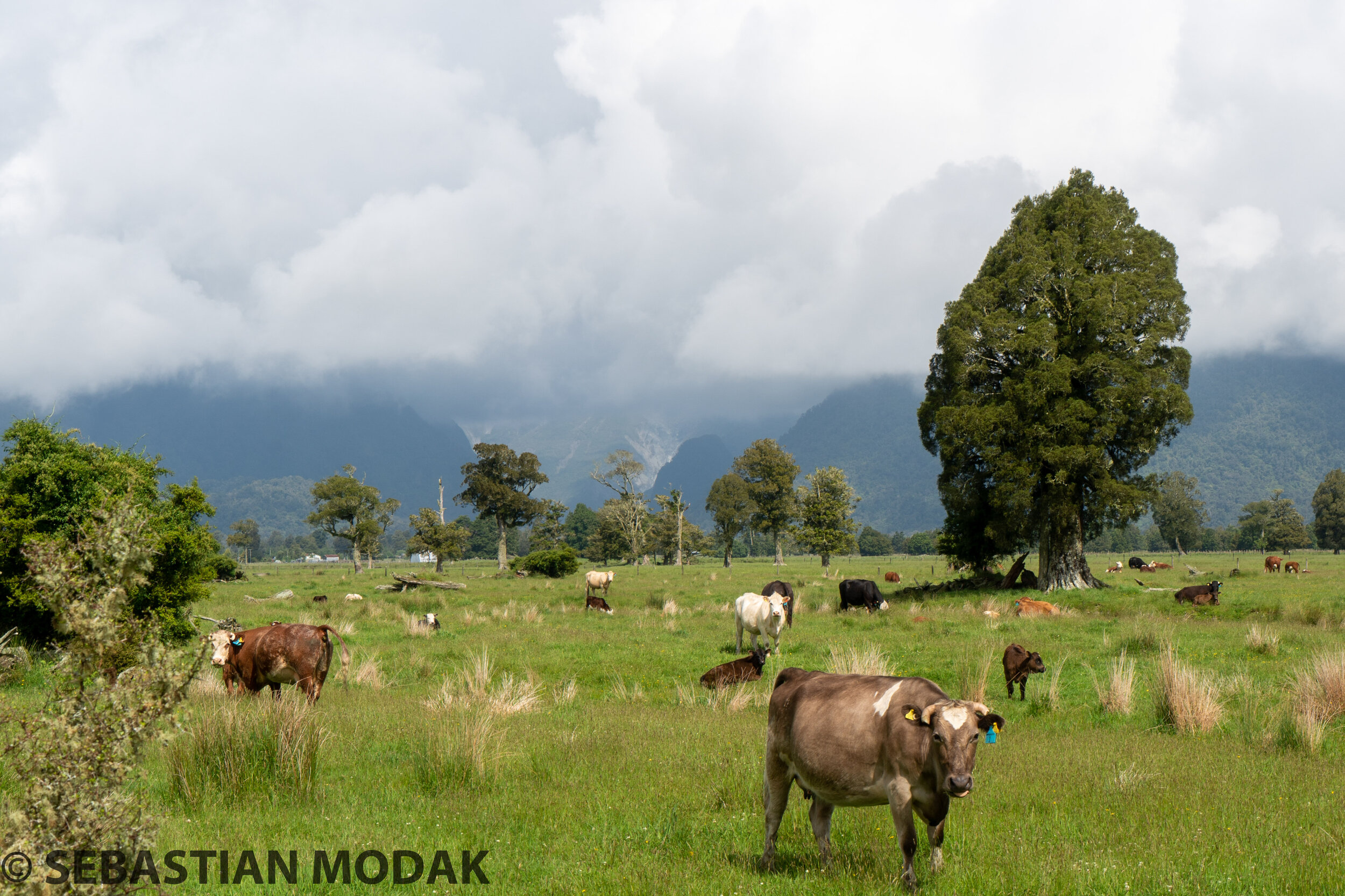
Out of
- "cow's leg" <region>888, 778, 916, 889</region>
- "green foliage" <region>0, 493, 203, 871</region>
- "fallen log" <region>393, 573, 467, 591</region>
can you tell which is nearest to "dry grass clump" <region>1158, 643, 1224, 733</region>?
"cow's leg" <region>888, 778, 916, 889</region>

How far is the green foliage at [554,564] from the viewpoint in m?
57.2

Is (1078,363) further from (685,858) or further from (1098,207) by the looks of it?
(685,858)

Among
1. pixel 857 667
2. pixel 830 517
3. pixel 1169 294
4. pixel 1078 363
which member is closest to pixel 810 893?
Result: pixel 857 667

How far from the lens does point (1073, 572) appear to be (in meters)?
31.8

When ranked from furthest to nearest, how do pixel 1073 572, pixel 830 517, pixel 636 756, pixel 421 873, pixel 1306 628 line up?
1. pixel 830 517
2. pixel 1073 572
3. pixel 1306 628
4. pixel 636 756
5. pixel 421 873

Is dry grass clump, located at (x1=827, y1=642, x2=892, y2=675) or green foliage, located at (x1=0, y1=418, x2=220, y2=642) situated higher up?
green foliage, located at (x1=0, y1=418, x2=220, y2=642)

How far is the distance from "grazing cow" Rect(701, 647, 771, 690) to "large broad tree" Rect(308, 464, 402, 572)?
6621 centimetres

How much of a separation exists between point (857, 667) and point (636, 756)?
5527mm

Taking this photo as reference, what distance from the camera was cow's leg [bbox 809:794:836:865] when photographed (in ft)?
19.7

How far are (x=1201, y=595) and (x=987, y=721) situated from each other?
28007 mm

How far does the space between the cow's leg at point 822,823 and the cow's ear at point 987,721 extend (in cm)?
149

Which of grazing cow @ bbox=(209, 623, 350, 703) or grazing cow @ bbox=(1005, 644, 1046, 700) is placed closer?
grazing cow @ bbox=(209, 623, 350, 703)

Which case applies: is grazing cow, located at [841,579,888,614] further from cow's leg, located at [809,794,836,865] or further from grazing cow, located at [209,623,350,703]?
→ cow's leg, located at [809,794,836,865]

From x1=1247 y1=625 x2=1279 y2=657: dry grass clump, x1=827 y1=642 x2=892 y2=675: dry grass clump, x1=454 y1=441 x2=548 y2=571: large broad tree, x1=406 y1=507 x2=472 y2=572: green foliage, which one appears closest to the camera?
x1=827 y1=642 x2=892 y2=675: dry grass clump
